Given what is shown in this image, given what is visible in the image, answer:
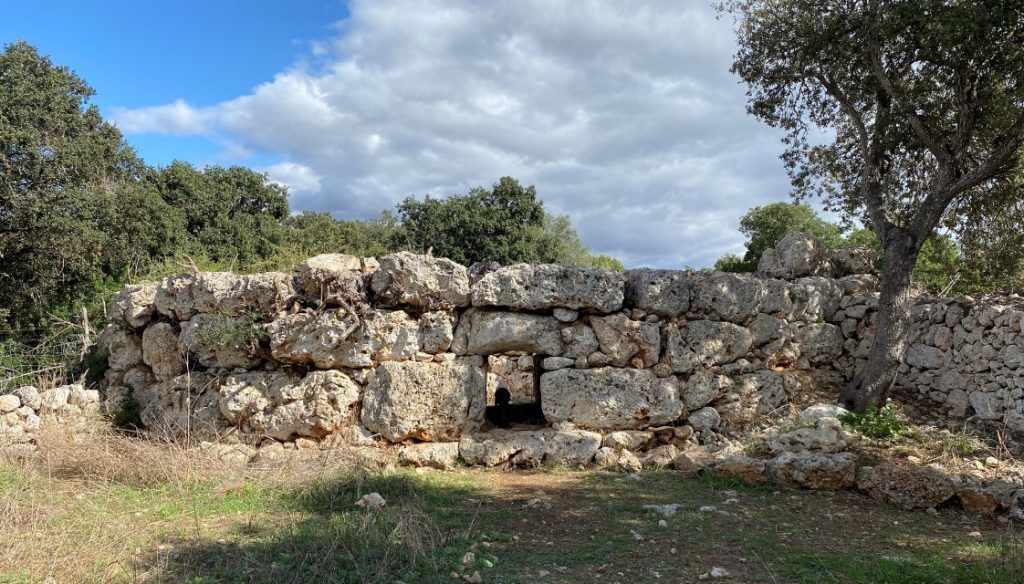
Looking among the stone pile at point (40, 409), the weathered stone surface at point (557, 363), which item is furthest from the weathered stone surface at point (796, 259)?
the stone pile at point (40, 409)

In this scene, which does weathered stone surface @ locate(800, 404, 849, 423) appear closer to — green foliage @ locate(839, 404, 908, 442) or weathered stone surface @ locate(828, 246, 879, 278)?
green foliage @ locate(839, 404, 908, 442)

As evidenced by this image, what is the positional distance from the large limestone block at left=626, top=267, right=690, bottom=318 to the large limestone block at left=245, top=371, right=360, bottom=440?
412 cm

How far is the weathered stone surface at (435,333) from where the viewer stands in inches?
353

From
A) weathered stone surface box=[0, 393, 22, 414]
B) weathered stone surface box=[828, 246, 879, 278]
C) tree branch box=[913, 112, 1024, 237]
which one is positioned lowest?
weathered stone surface box=[0, 393, 22, 414]

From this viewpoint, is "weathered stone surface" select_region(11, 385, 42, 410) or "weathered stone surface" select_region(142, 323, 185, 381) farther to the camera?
"weathered stone surface" select_region(142, 323, 185, 381)

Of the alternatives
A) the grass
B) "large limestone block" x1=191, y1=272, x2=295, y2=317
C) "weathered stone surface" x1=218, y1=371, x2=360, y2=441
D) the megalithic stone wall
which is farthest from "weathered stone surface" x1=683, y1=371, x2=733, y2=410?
"large limestone block" x1=191, y1=272, x2=295, y2=317

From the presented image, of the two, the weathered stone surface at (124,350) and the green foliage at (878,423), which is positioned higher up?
the weathered stone surface at (124,350)

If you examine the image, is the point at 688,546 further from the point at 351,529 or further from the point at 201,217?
the point at 201,217

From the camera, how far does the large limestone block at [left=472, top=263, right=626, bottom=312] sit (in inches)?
352

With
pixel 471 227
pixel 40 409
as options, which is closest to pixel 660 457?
pixel 40 409

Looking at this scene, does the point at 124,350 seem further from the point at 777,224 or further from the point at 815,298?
the point at 777,224

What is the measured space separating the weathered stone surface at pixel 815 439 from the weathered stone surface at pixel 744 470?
545 mm

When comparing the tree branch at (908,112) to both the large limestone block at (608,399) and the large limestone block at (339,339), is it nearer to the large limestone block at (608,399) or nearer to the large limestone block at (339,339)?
the large limestone block at (608,399)

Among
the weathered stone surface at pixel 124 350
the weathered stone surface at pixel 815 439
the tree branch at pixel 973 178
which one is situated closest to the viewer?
the weathered stone surface at pixel 815 439
